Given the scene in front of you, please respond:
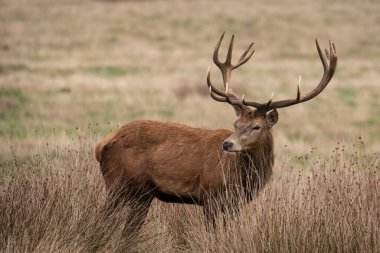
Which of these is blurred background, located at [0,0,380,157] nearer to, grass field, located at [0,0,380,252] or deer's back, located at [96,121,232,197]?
grass field, located at [0,0,380,252]

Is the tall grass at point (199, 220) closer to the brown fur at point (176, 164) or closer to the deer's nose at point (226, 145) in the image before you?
the brown fur at point (176, 164)

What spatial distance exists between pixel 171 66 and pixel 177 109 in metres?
11.2

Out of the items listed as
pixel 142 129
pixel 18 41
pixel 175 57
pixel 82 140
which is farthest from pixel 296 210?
pixel 18 41

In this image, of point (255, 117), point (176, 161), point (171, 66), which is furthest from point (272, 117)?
point (171, 66)

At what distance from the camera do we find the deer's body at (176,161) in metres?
7.79

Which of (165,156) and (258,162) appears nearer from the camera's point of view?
(258,162)

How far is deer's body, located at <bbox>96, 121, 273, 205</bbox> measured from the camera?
7.79 m

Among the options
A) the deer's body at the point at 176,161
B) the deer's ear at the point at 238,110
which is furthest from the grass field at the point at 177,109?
the deer's ear at the point at 238,110

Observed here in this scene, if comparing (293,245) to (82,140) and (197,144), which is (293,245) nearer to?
(197,144)

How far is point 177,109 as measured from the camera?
888 inches

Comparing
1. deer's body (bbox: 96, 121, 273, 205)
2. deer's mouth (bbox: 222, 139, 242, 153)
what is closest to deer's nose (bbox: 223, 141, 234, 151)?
deer's mouth (bbox: 222, 139, 242, 153)

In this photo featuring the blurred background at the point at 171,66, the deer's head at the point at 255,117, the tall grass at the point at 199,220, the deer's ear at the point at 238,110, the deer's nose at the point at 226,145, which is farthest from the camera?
the blurred background at the point at 171,66

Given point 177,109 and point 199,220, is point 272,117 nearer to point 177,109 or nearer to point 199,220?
point 199,220

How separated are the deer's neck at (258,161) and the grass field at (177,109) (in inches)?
6.5
